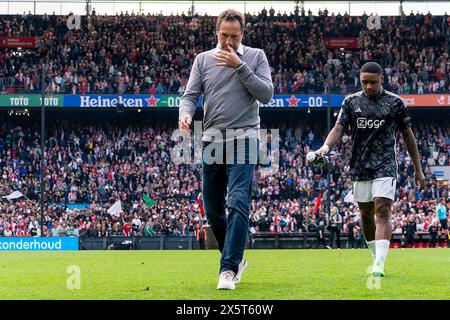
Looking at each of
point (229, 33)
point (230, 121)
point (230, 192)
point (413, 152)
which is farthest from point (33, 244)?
point (229, 33)

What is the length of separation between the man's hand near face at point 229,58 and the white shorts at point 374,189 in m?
2.77

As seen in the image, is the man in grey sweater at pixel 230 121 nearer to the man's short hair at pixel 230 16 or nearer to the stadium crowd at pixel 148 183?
the man's short hair at pixel 230 16

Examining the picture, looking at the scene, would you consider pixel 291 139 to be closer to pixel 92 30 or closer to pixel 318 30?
pixel 318 30

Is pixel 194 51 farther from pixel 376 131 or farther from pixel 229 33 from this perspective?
pixel 229 33

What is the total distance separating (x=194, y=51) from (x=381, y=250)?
43490 mm

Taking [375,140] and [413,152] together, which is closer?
[375,140]

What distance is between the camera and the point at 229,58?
7.98m

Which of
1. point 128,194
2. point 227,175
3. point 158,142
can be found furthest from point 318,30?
point 227,175

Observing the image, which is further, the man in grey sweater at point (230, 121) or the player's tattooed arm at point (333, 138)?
the player's tattooed arm at point (333, 138)

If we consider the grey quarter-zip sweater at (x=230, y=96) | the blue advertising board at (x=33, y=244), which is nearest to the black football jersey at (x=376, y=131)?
the grey quarter-zip sweater at (x=230, y=96)

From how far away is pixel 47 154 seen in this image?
48.7m

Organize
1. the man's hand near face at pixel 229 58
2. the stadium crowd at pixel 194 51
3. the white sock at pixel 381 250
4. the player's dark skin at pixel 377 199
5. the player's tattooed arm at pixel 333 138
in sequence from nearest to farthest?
the man's hand near face at pixel 229 58 → the player's tattooed arm at pixel 333 138 → the white sock at pixel 381 250 → the player's dark skin at pixel 377 199 → the stadium crowd at pixel 194 51

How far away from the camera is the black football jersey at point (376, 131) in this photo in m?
10.1

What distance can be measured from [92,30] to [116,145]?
8.09 metres
